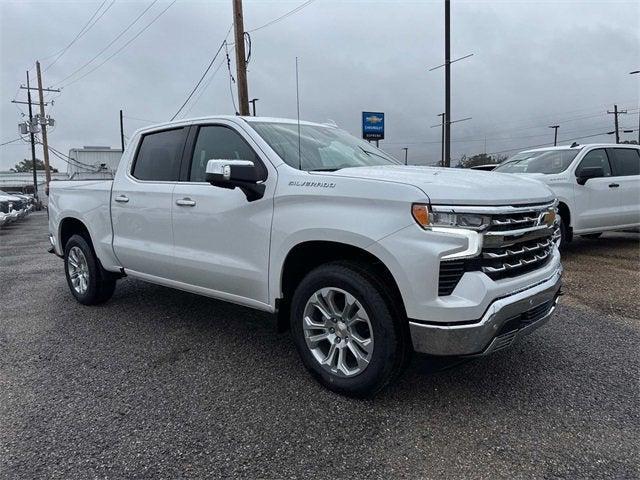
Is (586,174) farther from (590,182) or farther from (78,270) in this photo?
(78,270)

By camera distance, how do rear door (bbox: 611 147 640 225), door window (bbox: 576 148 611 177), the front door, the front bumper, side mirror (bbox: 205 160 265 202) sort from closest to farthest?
the front bumper, side mirror (bbox: 205 160 265 202), the front door, door window (bbox: 576 148 611 177), rear door (bbox: 611 147 640 225)

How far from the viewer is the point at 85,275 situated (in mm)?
5637

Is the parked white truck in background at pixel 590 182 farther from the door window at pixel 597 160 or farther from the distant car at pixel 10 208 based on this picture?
the distant car at pixel 10 208

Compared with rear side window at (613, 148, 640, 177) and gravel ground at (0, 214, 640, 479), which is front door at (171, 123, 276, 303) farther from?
rear side window at (613, 148, 640, 177)

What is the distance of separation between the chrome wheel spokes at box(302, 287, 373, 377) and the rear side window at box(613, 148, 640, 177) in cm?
710

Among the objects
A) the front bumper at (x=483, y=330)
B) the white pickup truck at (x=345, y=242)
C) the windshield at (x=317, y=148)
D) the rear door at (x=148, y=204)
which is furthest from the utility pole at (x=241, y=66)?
the front bumper at (x=483, y=330)

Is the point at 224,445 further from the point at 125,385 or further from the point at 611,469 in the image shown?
the point at 611,469

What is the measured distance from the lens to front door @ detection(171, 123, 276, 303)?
363cm

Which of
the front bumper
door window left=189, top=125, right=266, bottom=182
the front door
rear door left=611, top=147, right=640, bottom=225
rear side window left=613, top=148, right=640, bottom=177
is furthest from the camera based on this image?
rear side window left=613, top=148, right=640, bottom=177

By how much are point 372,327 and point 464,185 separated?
3.25 feet

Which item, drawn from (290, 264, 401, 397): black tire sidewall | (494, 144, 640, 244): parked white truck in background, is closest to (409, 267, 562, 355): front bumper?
(290, 264, 401, 397): black tire sidewall

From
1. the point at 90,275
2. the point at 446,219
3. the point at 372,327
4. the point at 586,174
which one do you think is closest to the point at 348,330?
the point at 372,327

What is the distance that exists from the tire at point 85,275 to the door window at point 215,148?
192cm

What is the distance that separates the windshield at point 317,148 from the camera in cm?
377
